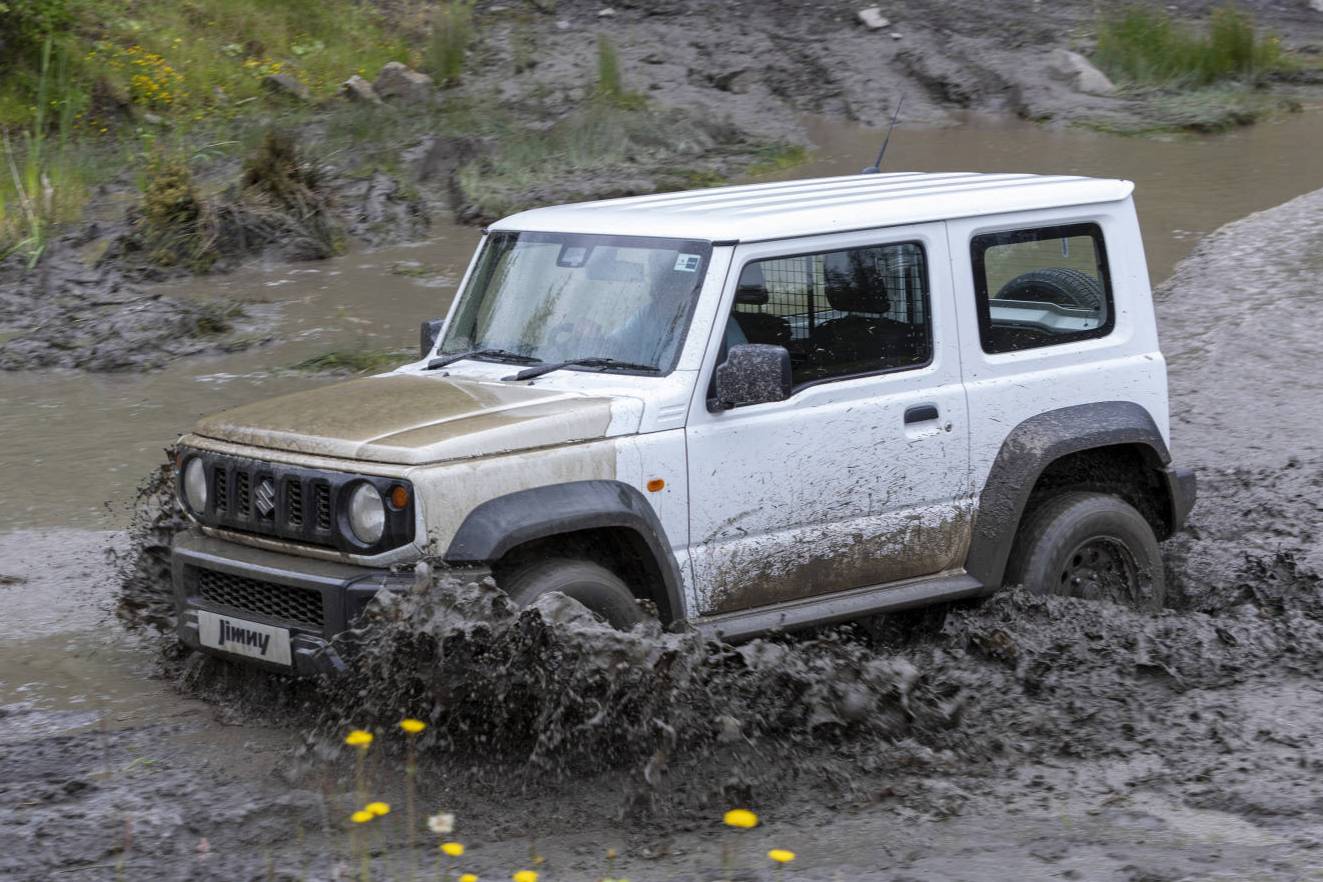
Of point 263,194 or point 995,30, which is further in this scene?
point 995,30

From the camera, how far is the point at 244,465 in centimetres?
489

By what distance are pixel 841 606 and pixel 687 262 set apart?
4.06 feet

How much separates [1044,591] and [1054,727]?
0.77 m

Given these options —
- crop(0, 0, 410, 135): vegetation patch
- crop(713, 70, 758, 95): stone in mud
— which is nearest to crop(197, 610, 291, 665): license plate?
crop(0, 0, 410, 135): vegetation patch

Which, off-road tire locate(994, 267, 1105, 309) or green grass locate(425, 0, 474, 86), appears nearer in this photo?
off-road tire locate(994, 267, 1105, 309)

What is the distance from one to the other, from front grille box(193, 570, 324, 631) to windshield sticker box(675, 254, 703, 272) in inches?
60.2

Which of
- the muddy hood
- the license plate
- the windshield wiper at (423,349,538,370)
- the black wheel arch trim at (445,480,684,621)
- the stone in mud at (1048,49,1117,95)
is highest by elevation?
the stone in mud at (1048,49,1117,95)

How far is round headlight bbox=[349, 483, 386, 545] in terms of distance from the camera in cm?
460

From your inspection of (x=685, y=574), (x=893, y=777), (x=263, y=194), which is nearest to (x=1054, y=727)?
(x=893, y=777)

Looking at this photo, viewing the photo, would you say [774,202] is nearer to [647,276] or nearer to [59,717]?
[647,276]

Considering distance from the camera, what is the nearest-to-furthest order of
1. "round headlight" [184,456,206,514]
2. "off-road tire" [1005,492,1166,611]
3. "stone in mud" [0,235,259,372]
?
"round headlight" [184,456,206,514] → "off-road tire" [1005,492,1166,611] → "stone in mud" [0,235,259,372]

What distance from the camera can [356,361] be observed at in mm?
11656

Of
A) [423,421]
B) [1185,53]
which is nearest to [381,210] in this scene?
[1185,53]

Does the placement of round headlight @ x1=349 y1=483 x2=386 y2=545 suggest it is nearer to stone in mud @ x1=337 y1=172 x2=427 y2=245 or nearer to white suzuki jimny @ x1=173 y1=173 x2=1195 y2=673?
white suzuki jimny @ x1=173 y1=173 x2=1195 y2=673
